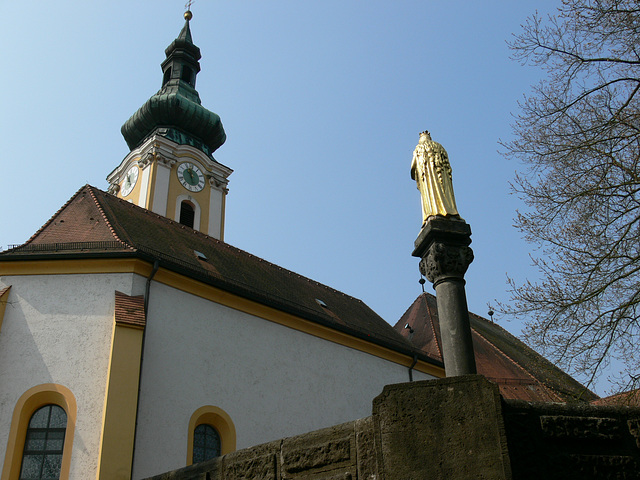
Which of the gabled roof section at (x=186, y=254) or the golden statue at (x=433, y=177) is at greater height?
the gabled roof section at (x=186, y=254)

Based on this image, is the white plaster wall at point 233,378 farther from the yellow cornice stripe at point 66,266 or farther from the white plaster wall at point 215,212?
the white plaster wall at point 215,212

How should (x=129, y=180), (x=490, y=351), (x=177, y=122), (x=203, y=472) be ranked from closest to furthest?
(x=203, y=472) < (x=490, y=351) < (x=129, y=180) < (x=177, y=122)

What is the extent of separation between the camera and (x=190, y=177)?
28.0m

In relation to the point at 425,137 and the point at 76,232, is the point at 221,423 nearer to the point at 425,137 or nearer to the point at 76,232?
the point at 76,232

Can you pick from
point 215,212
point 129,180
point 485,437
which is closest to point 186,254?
point 215,212

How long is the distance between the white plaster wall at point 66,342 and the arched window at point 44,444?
408 millimetres

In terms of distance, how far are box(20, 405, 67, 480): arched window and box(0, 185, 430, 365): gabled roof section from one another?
302 centimetres

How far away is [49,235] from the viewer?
1442 centimetres

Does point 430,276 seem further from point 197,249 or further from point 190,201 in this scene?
point 190,201

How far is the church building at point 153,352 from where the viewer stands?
38.0ft

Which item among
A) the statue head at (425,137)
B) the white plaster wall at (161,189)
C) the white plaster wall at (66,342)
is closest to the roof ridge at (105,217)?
the white plaster wall at (66,342)

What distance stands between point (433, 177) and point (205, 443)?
829 centimetres

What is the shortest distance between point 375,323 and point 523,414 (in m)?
16.9

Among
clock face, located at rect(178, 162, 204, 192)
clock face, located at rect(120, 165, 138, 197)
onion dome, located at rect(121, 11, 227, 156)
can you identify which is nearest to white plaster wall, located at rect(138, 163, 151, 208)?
clock face, located at rect(120, 165, 138, 197)
